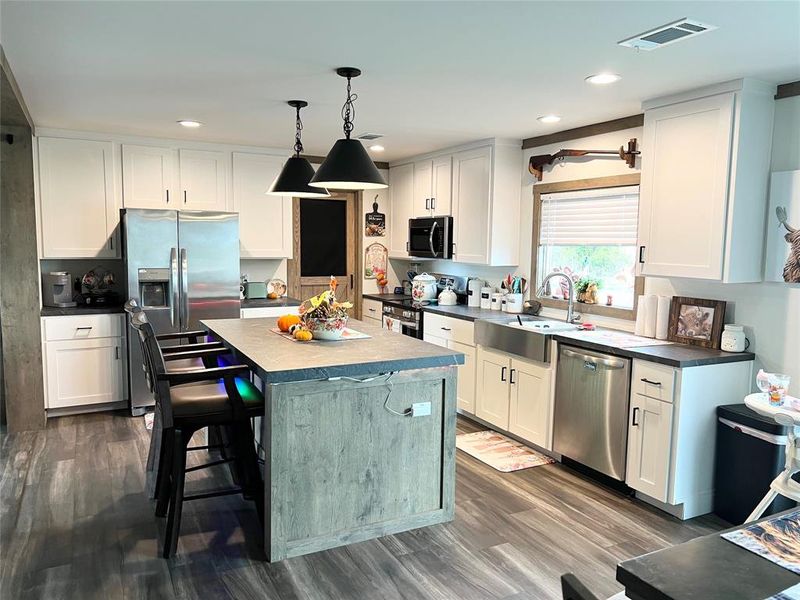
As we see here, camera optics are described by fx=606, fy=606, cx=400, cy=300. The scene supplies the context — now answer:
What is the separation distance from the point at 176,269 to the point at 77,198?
1021mm

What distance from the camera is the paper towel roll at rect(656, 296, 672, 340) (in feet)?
12.4

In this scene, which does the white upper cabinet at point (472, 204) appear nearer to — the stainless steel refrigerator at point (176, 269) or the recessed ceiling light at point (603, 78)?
the recessed ceiling light at point (603, 78)

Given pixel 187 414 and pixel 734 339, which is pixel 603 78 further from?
pixel 187 414

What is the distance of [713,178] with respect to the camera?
329cm

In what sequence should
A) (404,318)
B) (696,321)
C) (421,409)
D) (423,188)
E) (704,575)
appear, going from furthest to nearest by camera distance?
(423,188) < (404,318) < (696,321) < (421,409) < (704,575)

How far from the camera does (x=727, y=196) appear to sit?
324 cm

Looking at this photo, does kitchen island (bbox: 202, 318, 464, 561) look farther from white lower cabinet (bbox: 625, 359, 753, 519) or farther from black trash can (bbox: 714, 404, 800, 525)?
black trash can (bbox: 714, 404, 800, 525)

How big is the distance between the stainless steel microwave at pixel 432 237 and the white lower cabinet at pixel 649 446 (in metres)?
2.53

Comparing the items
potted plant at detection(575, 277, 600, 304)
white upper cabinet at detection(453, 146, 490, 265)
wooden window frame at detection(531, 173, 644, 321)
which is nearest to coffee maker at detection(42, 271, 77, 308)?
white upper cabinet at detection(453, 146, 490, 265)

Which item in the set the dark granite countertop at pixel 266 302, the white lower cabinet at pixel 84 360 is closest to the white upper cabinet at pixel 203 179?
the dark granite countertop at pixel 266 302

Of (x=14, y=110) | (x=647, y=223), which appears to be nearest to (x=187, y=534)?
(x=14, y=110)

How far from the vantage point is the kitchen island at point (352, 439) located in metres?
2.80

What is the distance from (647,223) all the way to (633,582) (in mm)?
2862

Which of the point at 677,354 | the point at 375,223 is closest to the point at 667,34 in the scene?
the point at 677,354
